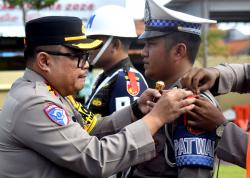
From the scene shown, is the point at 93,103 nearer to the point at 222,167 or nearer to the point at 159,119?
the point at 159,119

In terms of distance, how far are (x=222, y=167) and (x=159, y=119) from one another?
21.5 ft

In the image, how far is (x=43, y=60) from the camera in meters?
2.59

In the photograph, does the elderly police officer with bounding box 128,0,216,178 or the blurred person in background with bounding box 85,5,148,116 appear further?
the blurred person in background with bounding box 85,5,148,116

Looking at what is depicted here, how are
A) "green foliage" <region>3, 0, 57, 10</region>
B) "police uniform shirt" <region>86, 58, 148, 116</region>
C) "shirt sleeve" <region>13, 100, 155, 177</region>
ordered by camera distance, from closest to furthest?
"shirt sleeve" <region>13, 100, 155, 177</region>
"police uniform shirt" <region>86, 58, 148, 116</region>
"green foliage" <region>3, 0, 57, 10</region>

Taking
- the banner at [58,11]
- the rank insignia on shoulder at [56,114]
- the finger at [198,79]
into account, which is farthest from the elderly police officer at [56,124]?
the banner at [58,11]

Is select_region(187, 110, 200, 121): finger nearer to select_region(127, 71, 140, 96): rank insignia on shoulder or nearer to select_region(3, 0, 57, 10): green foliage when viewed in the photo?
select_region(127, 71, 140, 96): rank insignia on shoulder

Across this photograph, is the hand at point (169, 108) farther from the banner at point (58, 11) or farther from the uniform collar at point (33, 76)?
the banner at point (58, 11)

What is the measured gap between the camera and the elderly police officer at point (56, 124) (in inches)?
94.3

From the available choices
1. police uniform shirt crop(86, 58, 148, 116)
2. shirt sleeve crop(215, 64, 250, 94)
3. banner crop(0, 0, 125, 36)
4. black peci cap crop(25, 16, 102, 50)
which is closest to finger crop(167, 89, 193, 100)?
shirt sleeve crop(215, 64, 250, 94)

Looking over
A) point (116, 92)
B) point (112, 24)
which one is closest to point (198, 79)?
point (116, 92)

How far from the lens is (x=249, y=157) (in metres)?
2.20

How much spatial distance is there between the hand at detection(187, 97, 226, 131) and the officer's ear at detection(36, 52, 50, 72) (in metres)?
0.70

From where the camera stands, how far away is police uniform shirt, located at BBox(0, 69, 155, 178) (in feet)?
7.84

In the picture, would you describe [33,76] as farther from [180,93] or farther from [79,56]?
[180,93]
